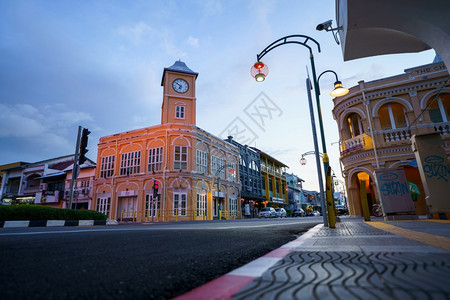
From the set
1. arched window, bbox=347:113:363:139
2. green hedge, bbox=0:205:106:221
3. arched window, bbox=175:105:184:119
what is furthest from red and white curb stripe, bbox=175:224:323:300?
arched window, bbox=175:105:184:119

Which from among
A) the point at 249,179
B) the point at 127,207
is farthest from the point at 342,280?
the point at 249,179

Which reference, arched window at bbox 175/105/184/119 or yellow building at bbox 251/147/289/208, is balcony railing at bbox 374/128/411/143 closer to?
arched window at bbox 175/105/184/119

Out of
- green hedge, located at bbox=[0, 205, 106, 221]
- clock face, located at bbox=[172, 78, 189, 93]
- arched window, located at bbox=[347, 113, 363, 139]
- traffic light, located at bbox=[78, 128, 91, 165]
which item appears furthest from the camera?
clock face, located at bbox=[172, 78, 189, 93]

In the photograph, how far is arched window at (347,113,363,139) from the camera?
17016mm

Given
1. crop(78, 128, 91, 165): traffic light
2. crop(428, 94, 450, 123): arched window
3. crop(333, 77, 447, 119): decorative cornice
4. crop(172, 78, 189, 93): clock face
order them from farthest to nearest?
1. crop(172, 78, 189, 93): clock face
2. crop(333, 77, 447, 119): decorative cornice
3. crop(428, 94, 450, 123): arched window
4. crop(78, 128, 91, 165): traffic light

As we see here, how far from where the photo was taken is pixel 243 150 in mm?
39312

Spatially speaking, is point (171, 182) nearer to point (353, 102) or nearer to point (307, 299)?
point (353, 102)

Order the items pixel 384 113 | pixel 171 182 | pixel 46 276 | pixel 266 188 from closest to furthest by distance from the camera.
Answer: pixel 46 276, pixel 384 113, pixel 171 182, pixel 266 188

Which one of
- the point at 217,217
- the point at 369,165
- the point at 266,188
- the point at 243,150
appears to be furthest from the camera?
the point at 266,188

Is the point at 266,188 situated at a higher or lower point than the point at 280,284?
higher

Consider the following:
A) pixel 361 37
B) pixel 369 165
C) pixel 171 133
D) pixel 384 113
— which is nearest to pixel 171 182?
pixel 171 133

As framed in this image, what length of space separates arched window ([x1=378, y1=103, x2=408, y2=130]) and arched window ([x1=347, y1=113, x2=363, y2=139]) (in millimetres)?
1495

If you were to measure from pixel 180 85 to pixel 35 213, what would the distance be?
21126 millimetres

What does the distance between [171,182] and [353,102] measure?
55.3ft
